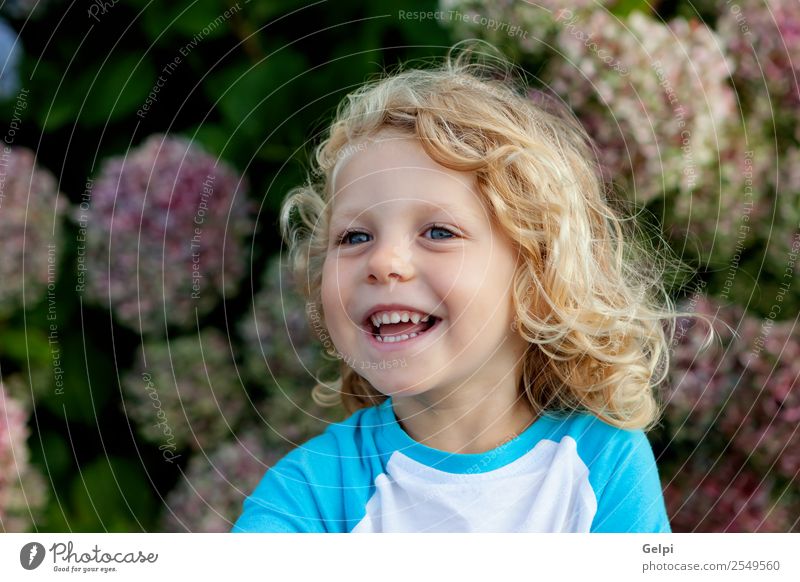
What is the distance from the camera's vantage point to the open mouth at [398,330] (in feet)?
2.72

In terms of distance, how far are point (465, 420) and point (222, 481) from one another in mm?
546

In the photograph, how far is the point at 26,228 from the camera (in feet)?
4.26

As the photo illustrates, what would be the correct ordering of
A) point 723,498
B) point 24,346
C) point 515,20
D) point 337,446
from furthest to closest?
point 24,346, point 723,498, point 515,20, point 337,446

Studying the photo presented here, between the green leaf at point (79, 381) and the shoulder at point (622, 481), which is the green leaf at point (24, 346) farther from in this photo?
the shoulder at point (622, 481)

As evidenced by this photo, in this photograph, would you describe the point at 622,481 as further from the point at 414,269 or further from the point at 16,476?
the point at 16,476

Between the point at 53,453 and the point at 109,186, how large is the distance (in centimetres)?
43

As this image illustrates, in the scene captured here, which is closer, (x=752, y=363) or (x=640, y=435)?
(x=640, y=435)

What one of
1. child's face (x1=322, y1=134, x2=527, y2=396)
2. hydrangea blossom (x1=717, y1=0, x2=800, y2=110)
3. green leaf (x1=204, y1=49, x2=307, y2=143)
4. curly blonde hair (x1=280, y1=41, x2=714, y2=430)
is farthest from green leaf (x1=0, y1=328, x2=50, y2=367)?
hydrangea blossom (x1=717, y1=0, x2=800, y2=110)

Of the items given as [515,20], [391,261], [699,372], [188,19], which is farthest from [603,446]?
[188,19]

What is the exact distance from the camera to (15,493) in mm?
1263

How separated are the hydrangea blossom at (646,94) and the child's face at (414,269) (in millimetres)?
335

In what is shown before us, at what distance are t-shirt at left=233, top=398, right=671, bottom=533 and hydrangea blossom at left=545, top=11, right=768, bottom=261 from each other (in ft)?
1.25

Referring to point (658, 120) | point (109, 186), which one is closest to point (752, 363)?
point (658, 120)

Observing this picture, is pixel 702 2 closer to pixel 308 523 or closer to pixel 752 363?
pixel 752 363
